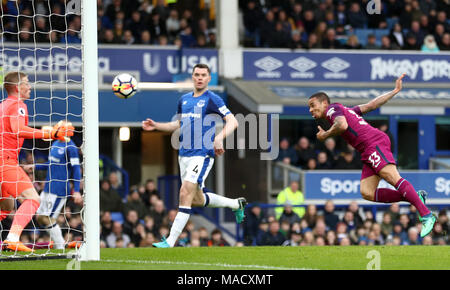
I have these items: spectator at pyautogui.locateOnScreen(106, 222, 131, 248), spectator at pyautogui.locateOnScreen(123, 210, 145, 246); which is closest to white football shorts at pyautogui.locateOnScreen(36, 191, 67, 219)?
spectator at pyautogui.locateOnScreen(106, 222, 131, 248)

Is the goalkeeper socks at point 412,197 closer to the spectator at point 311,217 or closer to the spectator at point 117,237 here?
the spectator at point 311,217

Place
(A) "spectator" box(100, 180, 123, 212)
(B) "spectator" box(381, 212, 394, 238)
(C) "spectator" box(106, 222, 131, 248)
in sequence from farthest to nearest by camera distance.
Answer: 1. (A) "spectator" box(100, 180, 123, 212)
2. (B) "spectator" box(381, 212, 394, 238)
3. (C) "spectator" box(106, 222, 131, 248)

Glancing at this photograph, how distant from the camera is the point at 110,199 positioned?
19.0 m

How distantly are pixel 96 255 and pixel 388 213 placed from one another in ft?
32.9

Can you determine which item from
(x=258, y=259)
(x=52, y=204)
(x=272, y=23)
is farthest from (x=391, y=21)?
(x=258, y=259)

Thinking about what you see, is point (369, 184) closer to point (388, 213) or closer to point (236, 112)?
point (388, 213)

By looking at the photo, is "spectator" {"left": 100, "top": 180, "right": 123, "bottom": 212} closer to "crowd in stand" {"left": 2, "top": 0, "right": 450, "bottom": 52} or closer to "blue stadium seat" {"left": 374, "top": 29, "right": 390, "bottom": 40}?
"crowd in stand" {"left": 2, "top": 0, "right": 450, "bottom": 52}

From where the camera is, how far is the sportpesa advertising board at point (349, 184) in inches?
801

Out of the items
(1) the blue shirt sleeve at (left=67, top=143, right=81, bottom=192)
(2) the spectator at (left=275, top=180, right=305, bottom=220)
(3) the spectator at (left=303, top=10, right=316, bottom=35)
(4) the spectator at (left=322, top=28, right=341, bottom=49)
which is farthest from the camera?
(3) the spectator at (left=303, top=10, right=316, bottom=35)

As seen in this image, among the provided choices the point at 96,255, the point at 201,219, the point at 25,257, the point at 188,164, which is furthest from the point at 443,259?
the point at 201,219

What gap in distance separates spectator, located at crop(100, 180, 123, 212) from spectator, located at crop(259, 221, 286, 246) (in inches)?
134

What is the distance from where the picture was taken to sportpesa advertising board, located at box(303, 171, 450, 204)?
2034 centimetres

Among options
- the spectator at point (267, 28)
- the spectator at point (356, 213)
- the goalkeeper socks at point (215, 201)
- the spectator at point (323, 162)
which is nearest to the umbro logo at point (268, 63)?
the spectator at point (267, 28)
